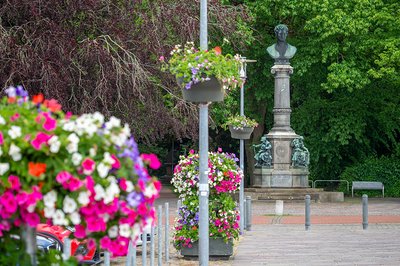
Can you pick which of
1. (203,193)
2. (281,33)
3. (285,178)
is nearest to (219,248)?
(203,193)

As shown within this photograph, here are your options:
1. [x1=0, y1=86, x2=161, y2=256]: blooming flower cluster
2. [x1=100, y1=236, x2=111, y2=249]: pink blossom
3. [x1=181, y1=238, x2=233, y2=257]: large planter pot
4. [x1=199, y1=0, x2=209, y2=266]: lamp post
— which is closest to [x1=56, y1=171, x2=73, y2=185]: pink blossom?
[x1=0, y1=86, x2=161, y2=256]: blooming flower cluster

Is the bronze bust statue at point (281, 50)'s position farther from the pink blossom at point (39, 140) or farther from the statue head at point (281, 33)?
the pink blossom at point (39, 140)

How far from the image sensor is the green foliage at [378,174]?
49.7 m

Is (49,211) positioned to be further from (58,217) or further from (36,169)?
(36,169)

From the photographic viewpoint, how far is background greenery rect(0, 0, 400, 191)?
24.5m

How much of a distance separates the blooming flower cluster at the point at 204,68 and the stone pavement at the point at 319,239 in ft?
14.6

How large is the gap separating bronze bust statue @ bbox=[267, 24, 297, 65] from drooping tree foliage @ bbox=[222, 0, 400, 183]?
152cm

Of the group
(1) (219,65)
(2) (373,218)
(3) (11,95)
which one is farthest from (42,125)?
(2) (373,218)

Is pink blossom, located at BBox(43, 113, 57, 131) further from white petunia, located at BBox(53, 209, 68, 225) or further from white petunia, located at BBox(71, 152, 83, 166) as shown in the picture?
white petunia, located at BBox(53, 209, 68, 225)

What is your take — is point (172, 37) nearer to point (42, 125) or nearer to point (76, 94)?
point (76, 94)

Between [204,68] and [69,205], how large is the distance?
903 cm

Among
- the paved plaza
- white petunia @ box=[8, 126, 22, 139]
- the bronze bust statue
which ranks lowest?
the paved plaza

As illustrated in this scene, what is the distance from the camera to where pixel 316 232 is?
2759cm

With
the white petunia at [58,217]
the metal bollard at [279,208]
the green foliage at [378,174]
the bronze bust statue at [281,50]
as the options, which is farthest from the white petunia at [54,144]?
the green foliage at [378,174]
